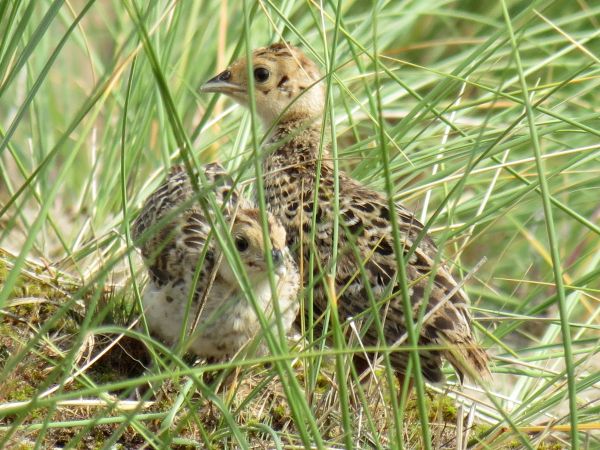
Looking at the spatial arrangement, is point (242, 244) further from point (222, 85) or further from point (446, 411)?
point (222, 85)

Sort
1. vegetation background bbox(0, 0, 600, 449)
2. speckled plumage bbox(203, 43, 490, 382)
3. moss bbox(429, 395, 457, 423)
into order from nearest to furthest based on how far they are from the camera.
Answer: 1. vegetation background bbox(0, 0, 600, 449)
2. speckled plumage bbox(203, 43, 490, 382)
3. moss bbox(429, 395, 457, 423)

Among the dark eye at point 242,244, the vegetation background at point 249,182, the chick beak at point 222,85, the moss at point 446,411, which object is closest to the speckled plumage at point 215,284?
the dark eye at point 242,244

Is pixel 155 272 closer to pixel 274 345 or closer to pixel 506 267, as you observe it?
pixel 274 345

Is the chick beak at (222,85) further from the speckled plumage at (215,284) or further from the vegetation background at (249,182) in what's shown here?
the speckled plumage at (215,284)

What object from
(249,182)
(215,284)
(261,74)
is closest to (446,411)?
(215,284)

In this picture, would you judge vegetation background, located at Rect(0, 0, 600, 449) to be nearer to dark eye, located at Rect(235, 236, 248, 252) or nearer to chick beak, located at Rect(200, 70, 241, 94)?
chick beak, located at Rect(200, 70, 241, 94)

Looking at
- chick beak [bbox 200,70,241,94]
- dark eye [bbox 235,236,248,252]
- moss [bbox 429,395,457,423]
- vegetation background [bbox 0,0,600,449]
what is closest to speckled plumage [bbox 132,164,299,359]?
dark eye [bbox 235,236,248,252]

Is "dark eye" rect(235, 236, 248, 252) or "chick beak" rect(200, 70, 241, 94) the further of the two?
"chick beak" rect(200, 70, 241, 94)
